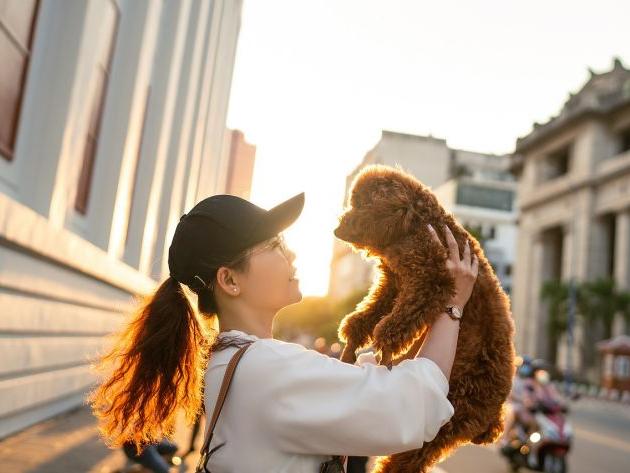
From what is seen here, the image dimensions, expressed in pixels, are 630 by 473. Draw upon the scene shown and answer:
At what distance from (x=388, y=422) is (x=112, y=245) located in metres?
8.36

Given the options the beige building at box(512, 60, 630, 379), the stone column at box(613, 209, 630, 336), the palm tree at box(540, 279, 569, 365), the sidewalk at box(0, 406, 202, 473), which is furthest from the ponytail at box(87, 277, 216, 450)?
the beige building at box(512, 60, 630, 379)

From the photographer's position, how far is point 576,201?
5350 cm

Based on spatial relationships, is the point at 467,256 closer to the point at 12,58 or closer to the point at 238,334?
the point at 238,334

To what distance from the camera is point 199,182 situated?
1991cm

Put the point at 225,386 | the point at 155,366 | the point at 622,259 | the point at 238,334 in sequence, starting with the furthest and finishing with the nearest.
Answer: the point at 622,259 < the point at 155,366 < the point at 238,334 < the point at 225,386

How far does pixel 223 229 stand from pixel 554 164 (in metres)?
60.5

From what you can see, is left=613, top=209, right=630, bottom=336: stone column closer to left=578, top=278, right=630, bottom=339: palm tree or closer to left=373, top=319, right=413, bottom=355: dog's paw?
left=578, top=278, right=630, bottom=339: palm tree

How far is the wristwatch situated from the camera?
2.00 m

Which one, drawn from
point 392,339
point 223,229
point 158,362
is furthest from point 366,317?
point 158,362

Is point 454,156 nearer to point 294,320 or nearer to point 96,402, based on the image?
point 294,320

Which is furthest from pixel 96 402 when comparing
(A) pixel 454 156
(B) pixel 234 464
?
(A) pixel 454 156

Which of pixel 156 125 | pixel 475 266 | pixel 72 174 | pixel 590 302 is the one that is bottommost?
pixel 475 266

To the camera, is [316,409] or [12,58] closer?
[316,409]

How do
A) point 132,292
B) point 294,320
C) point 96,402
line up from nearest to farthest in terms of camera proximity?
point 96,402 → point 132,292 → point 294,320
